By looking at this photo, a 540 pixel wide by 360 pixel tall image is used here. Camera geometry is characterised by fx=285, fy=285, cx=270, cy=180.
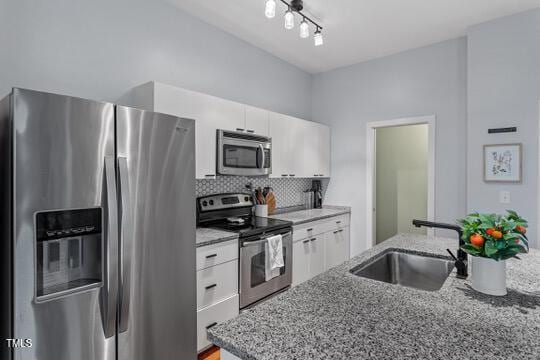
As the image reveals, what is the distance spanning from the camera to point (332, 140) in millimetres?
4145

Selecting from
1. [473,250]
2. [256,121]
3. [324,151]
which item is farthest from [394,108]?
[473,250]

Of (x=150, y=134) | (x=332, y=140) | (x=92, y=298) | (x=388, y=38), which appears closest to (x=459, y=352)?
(x=92, y=298)

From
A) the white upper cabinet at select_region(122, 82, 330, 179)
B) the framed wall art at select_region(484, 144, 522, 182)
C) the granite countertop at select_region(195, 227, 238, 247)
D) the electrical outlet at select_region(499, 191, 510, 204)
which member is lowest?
the granite countertop at select_region(195, 227, 238, 247)

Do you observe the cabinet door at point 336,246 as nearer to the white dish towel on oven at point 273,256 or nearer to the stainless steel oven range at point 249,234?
the stainless steel oven range at point 249,234

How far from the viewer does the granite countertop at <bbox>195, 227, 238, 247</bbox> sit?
2.08 meters

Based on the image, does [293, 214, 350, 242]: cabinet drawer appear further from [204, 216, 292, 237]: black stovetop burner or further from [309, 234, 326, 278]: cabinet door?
[204, 216, 292, 237]: black stovetop burner

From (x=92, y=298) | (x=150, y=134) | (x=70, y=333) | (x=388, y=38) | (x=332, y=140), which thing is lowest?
(x=70, y=333)

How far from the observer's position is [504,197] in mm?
2664

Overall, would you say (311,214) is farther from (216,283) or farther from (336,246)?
(216,283)

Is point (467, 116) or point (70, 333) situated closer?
point (70, 333)

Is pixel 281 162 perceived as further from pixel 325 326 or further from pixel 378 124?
pixel 325 326

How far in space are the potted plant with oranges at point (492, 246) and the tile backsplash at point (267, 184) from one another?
7.10ft

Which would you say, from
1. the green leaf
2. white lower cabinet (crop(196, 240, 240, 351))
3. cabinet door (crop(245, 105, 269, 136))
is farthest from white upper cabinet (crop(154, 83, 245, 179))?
the green leaf

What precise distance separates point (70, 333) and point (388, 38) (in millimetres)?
3690
